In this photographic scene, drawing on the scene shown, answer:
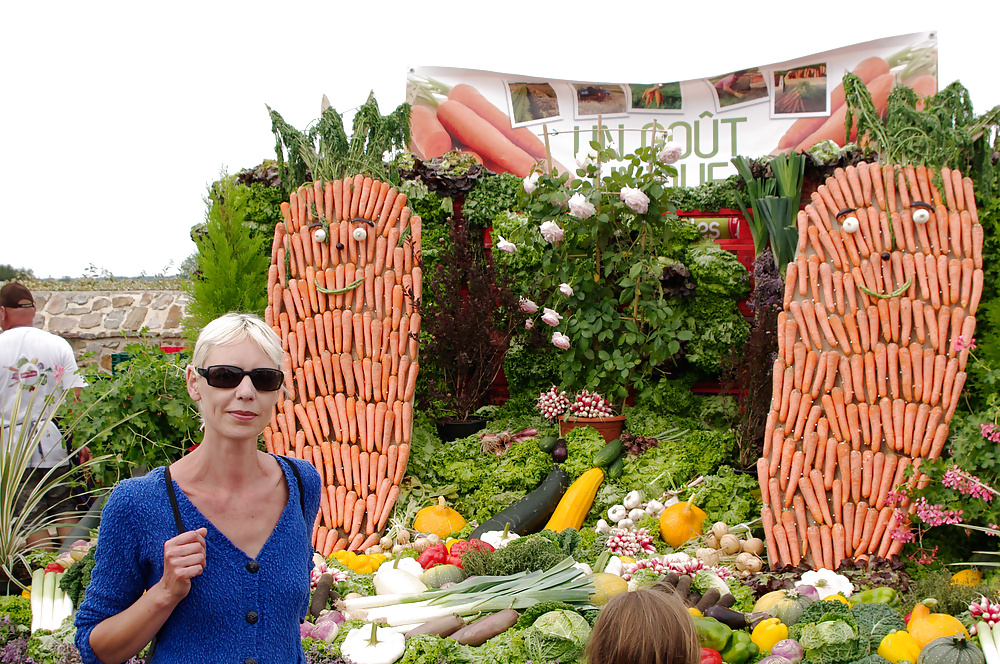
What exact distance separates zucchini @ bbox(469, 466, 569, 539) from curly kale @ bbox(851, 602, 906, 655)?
6.77ft

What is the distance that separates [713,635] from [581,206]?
3250 mm

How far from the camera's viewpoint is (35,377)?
15.1 ft

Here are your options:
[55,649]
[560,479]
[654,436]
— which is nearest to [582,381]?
[654,436]

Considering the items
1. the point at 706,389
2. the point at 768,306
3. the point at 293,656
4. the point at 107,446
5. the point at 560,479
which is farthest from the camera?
the point at 706,389

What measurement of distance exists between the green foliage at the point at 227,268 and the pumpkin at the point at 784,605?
185 inches

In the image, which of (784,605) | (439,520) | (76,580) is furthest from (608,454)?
(76,580)

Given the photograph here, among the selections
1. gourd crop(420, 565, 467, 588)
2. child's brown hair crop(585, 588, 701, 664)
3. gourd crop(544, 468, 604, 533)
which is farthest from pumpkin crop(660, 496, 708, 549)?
child's brown hair crop(585, 588, 701, 664)

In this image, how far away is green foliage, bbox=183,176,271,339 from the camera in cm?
646

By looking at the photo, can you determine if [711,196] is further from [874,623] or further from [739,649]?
[739,649]

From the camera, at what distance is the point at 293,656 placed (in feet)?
5.68

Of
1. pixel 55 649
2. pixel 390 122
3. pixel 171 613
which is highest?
pixel 390 122

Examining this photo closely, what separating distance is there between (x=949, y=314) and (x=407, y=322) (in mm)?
3448

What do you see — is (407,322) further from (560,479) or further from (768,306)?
(768,306)

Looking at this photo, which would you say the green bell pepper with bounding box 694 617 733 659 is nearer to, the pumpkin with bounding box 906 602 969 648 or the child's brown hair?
the pumpkin with bounding box 906 602 969 648
